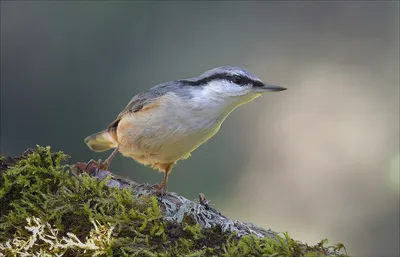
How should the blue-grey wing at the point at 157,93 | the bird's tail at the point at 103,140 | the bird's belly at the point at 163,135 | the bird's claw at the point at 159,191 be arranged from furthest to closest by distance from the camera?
the bird's tail at the point at 103,140 → the blue-grey wing at the point at 157,93 → the bird's belly at the point at 163,135 → the bird's claw at the point at 159,191

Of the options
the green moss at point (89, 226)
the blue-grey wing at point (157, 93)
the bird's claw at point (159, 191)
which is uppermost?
the blue-grey wing at point (157, 93)

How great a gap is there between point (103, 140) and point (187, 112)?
3.72 ft

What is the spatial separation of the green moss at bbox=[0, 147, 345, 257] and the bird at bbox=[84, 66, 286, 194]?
0.69 m

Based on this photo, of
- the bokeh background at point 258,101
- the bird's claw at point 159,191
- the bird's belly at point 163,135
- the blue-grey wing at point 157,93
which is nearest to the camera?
the bird's claw at point 159,191

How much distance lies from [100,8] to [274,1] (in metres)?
2.56

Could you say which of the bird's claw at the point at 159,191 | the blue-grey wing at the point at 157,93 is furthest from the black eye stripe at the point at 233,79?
the bird's claw at the point at 159,191

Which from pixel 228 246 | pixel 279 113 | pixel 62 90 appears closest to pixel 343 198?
pixel 279 113

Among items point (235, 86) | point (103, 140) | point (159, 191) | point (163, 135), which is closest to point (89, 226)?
point (159, 191)

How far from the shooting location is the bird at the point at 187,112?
2.88 meters

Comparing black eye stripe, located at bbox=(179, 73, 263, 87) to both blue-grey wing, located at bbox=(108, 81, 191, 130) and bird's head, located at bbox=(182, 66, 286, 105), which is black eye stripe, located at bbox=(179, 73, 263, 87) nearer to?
bird's head, located at bbox=(182, 66, 286, 105)

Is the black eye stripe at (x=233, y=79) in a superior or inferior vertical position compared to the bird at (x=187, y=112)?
superior

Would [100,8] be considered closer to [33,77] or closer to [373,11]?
[33,77]

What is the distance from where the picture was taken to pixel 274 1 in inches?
272

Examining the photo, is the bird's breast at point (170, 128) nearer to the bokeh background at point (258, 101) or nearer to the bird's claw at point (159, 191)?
the bird's claw at point (159, 191)
